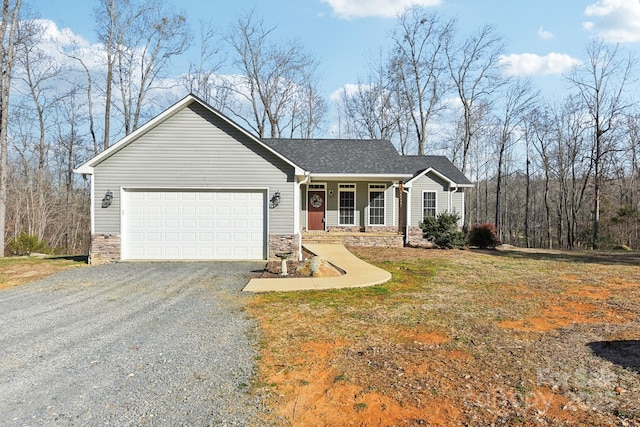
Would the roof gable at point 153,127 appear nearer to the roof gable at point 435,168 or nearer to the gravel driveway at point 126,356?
the gravel driveway at point 126,356

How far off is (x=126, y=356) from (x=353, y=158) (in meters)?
14.6

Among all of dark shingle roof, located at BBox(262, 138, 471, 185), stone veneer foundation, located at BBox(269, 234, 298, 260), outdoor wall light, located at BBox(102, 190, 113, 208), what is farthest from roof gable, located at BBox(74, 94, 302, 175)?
dark shingle roof, located at BBox(262, 138, 471, 185)

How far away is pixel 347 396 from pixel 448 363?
132 centimetres

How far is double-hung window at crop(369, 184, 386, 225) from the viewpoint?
17.6 meters

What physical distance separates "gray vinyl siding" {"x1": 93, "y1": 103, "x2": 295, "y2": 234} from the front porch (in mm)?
4977

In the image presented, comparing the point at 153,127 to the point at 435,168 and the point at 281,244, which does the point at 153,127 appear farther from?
the point at 435,168

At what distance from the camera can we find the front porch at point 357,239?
1614cm

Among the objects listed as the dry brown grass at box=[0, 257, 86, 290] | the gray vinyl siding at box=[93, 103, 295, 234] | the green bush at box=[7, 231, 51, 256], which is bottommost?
the dry brown grass at box=[0, 257, 86, 290]

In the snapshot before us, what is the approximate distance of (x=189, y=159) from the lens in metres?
11.4

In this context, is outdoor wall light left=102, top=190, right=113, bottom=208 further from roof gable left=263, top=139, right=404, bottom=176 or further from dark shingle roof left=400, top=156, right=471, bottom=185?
dark shingle roof left=400, top=156, right=471, bottom=185

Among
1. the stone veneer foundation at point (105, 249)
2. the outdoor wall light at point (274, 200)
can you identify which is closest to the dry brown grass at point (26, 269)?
the stone veneer foundation at point (105, 249)

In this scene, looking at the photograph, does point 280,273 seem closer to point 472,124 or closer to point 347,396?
point 347,396

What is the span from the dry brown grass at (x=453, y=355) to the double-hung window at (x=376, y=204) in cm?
938

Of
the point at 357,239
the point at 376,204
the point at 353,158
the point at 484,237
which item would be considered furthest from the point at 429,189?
the point at 357,239
